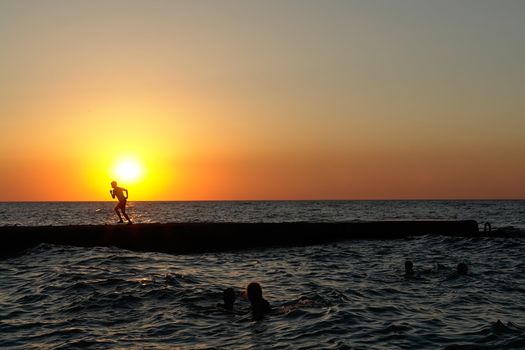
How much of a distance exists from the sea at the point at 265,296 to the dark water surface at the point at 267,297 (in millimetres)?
33

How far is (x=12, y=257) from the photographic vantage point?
22.5 m

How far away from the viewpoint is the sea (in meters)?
10.7

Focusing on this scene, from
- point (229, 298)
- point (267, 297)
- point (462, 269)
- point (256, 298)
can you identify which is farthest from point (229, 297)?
point (462, 269)

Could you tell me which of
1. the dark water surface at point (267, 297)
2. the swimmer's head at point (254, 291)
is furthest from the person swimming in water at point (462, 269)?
the swimmer's head at point (254, 291)

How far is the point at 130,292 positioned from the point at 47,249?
9.38 metres

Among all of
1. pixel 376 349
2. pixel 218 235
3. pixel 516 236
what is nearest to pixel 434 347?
pixel 376 349

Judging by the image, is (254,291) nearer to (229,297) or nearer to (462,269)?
(229,297)

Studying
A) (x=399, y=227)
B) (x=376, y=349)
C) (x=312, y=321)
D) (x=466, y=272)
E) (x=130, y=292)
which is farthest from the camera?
(x=399, y=227)

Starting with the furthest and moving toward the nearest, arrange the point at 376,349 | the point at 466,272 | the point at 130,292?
the point at 466,272 < the point at 130,292 < the point at 376,349

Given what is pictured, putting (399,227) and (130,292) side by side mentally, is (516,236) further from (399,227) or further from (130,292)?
(130,292)

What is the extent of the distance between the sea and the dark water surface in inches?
1.3

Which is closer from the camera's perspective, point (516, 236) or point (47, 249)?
point (47, 249)

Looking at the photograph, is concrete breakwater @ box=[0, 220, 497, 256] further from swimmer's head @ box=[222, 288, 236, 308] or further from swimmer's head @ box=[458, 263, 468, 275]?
swimmer's head @ box=[222, 288, 236, 308]

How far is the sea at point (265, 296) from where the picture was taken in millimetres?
10703
